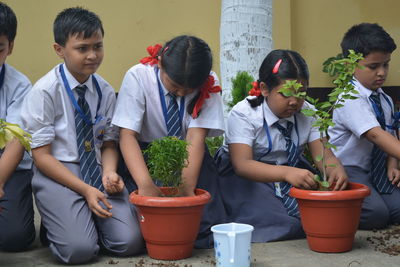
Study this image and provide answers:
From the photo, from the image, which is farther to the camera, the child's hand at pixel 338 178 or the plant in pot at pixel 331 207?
the child's hand at pixel 338 178

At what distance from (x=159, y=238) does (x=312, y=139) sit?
3.94 ft

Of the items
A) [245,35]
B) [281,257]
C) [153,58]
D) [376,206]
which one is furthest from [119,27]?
[281,257]

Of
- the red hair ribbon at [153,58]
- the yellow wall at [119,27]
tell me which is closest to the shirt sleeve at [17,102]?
the red hair ribbon at [153,58]

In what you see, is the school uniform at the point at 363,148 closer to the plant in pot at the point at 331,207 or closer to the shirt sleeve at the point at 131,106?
the plant in pot at the point at 331,207

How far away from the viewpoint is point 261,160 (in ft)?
12.2

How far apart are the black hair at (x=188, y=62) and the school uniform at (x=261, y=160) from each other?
18.4 inches

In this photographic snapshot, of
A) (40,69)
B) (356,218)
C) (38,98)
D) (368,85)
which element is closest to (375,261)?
(356,218)

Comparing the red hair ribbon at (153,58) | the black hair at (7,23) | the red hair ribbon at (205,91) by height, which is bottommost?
the red hair ribbon at (205,91)

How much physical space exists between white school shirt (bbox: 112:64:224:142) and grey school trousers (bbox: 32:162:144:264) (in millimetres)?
399

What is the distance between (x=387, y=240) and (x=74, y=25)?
6.81 feet

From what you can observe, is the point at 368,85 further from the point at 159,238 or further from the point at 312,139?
the point at 159,238

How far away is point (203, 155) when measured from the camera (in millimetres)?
3482

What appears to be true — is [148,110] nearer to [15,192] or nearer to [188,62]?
[188,62]

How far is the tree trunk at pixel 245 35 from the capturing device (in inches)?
193
